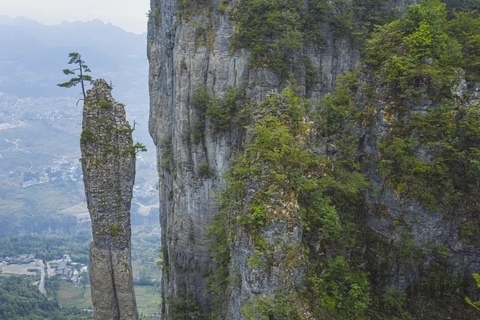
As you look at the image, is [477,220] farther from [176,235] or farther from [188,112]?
[176,235]

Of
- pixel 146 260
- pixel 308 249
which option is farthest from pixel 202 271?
pixel 146 260

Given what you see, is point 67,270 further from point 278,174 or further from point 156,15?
point 278,174

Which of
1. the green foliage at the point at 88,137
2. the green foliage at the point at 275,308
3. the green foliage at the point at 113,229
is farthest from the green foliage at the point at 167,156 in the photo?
the green foliage at the point at 275,308

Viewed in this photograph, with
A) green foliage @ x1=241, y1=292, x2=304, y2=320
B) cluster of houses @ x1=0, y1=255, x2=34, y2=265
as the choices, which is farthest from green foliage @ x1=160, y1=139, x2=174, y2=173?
cluster of houses @ x1=0, y1=255, x2=34, y2=265

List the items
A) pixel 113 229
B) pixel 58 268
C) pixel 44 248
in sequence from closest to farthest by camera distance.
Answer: pixel 113 229
pixel 58 268
pixel 44 248

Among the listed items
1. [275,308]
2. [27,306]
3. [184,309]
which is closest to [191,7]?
[184,309]
